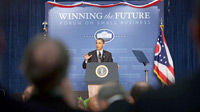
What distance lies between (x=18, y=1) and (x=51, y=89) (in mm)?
8634

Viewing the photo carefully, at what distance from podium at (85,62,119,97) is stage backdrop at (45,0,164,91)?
2810 mm

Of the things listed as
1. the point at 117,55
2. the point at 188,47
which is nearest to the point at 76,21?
the point at 117,55

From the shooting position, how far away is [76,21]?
27.3 feet

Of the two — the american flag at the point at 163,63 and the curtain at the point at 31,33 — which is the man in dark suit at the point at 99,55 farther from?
the curtain at the point at 31,33

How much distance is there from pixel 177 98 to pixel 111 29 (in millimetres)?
7400

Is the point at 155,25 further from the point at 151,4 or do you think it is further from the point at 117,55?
the point at 117,55

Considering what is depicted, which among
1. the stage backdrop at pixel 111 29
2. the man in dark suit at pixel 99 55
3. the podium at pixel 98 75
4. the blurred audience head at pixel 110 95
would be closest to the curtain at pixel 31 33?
the stage backdrop at pixel 111 29

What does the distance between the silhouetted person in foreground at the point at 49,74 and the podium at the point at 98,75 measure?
417 centimetres

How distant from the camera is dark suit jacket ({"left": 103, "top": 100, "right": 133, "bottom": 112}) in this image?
957 mm

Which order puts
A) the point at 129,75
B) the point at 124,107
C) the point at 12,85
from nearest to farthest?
the point at 124,107 < the point at 129,75 < the point at 12,85

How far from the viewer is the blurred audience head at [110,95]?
38.7 inches

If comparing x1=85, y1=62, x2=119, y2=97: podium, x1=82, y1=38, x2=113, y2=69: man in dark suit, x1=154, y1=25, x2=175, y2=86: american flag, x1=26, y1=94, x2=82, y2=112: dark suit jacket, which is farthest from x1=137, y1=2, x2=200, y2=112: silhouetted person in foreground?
x1=154, y1=25, x2=175, y2=86: american flag

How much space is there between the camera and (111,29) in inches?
325

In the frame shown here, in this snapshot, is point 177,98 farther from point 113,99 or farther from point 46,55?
point 46,55
